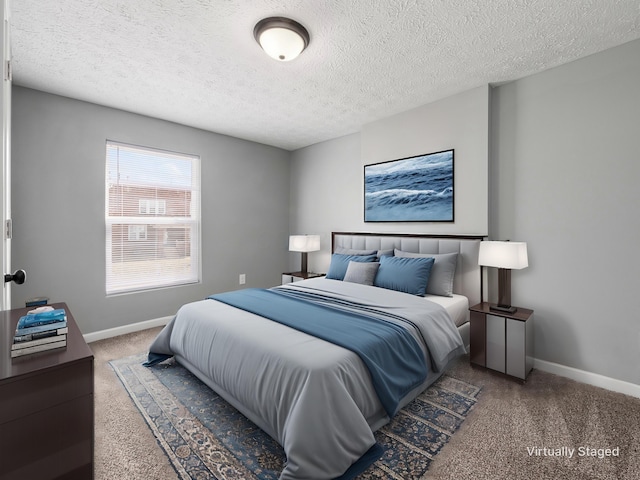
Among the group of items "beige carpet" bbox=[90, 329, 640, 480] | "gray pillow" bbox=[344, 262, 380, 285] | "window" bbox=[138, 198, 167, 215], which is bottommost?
"beige carpet" bbox=[90, 329, 640, 480]

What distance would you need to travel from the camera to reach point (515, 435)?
1.83 meters

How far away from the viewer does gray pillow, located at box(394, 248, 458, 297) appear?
9.64 ft

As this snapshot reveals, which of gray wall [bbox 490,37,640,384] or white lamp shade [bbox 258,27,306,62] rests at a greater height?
white lamp shade [bbox 258,27,306,62]

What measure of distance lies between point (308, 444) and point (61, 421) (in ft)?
3.15

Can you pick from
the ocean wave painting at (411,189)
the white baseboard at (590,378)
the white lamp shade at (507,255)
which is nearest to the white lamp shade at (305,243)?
the ocean wave painting at (411,189)

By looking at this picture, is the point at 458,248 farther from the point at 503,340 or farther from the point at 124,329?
the point at 124,329

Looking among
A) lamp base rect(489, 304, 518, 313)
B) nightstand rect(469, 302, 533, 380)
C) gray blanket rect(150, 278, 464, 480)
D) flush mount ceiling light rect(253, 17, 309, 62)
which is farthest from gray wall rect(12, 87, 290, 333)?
lamp base rect(489, 304, 518, 313)

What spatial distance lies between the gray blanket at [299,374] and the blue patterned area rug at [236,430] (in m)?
0.10

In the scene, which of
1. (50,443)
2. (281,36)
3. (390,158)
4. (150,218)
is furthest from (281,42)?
(150,218)

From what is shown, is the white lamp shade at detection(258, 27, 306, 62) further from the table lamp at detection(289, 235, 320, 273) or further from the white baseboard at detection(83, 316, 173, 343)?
the white baseboard at detection(83, 316, 173, 343)

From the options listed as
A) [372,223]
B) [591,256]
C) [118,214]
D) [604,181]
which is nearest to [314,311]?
[372,223]

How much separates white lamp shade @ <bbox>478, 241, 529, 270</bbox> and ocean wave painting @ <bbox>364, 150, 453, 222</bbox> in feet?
2.34

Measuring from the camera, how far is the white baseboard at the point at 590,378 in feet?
7.46

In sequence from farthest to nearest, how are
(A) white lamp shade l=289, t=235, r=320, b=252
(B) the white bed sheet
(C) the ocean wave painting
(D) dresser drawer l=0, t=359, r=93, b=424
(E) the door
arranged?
(A) white lamp shade l=289, t=235, r=320, b=252
(C) the ocean wave painting
(B) the white bed sheet
(E) the door
(D) dresser drawer l=0, t=359, r=93, b=424
